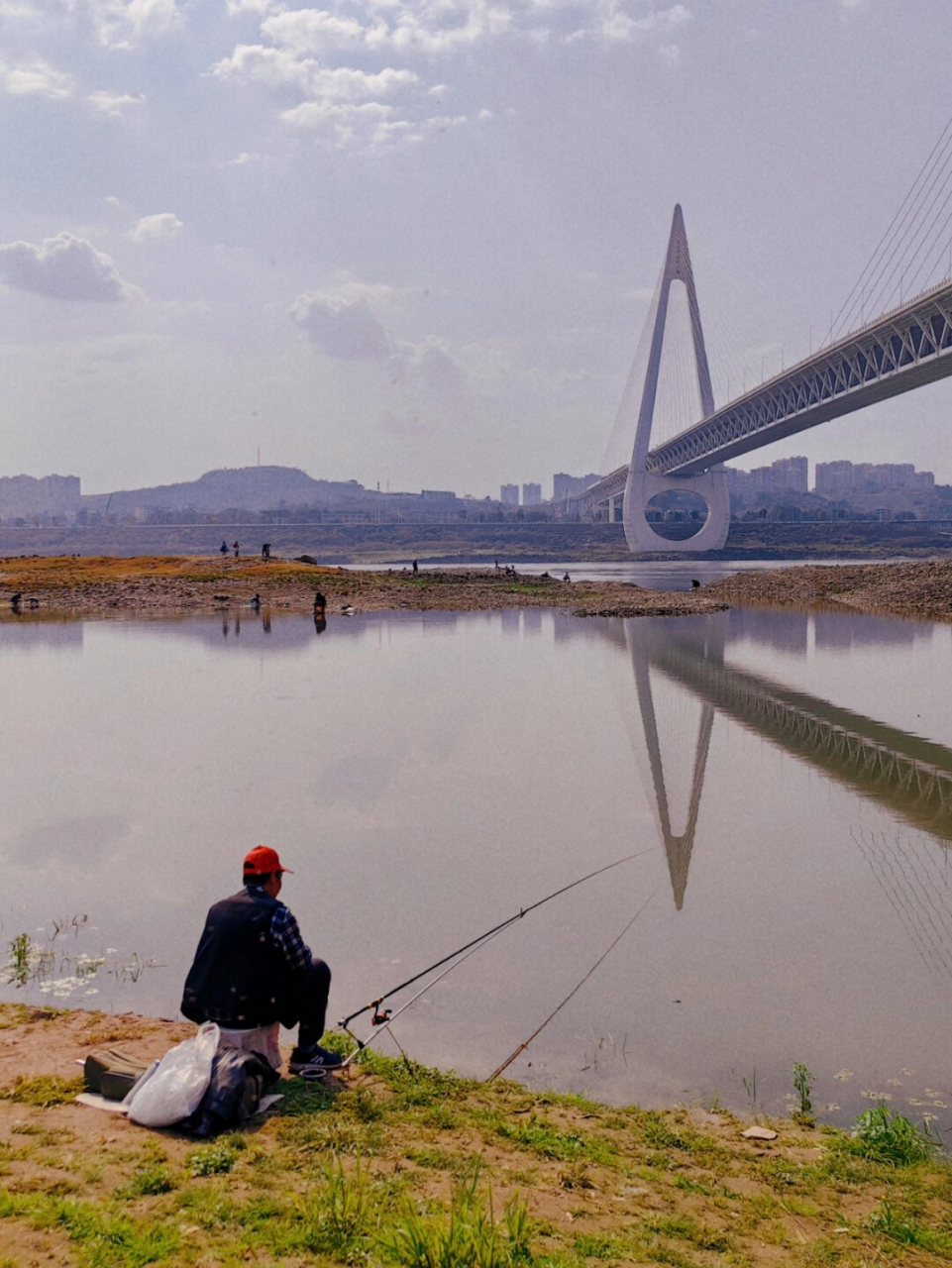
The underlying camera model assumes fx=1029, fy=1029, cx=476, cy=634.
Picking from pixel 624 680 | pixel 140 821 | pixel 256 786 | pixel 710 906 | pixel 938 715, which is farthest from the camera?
pixel 624 680

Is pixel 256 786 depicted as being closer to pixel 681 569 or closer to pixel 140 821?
pixel 140 821

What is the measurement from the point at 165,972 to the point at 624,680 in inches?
624

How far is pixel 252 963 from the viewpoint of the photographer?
5184 mm

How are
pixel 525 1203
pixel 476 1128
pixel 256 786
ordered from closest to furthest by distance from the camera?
pixel 525 1203 → pixel 476 1128 → pixel 256 786

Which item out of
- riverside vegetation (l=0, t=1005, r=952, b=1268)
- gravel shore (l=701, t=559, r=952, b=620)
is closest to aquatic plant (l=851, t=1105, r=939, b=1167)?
riverside vegetation (l=0, t=1005, r=952, b=1268)

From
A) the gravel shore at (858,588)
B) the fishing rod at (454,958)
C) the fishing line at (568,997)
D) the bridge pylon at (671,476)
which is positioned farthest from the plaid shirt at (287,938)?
the bridge pylon at (671,476)

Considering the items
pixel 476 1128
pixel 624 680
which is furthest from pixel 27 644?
pixel 476 1128

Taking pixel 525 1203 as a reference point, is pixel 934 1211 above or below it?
below

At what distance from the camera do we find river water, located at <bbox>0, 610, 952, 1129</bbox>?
247 inches

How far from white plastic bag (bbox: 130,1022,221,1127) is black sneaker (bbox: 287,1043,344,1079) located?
2.28ft

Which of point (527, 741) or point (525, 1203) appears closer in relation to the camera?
point (525, 1203)

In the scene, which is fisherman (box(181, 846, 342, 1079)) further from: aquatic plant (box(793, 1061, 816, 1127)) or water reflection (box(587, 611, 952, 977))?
water reflection (box(587, 611, 952, 977))

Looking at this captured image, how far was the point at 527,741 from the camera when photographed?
15.2m

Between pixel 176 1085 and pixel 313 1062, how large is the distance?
2.90 feet
